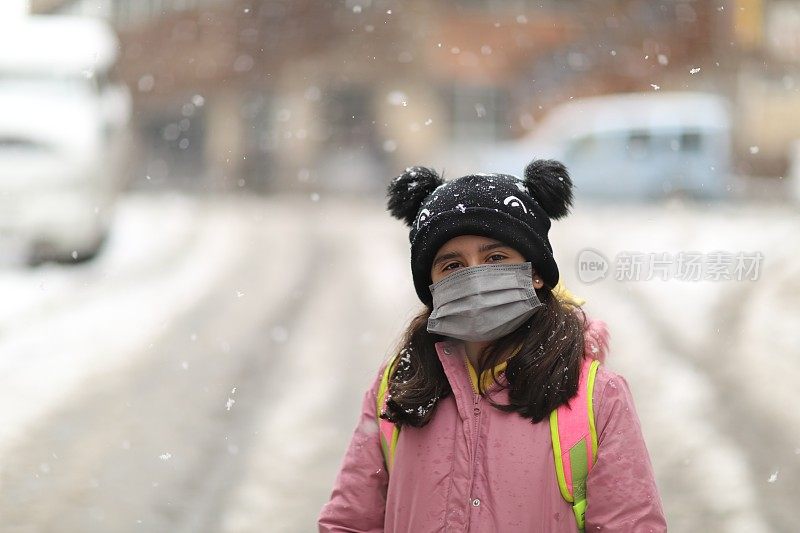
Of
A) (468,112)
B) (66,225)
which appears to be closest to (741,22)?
(468,112)

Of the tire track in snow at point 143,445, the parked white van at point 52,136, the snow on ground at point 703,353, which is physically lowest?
the snow on ground at point 703,353

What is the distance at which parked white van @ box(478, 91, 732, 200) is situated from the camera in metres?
17.2

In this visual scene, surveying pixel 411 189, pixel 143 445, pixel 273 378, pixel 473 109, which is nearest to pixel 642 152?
pixel 473 109

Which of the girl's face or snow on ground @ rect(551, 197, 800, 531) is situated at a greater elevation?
the girl's face

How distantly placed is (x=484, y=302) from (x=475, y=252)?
0.12 metres

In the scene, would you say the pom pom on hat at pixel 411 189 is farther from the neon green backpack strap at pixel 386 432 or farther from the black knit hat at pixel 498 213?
the neon green backpack strap at pixel 386 432

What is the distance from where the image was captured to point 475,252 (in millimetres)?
1963

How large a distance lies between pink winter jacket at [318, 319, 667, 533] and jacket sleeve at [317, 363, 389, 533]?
0.17ft

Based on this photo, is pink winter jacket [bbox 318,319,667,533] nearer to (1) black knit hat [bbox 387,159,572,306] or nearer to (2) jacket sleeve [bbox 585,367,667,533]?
(2) jacket sleeve [bbox 585,367,667,533]

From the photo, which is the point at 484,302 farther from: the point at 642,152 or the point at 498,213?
the point at 642,152

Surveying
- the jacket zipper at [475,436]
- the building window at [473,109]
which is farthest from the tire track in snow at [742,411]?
the building window at [473,109]

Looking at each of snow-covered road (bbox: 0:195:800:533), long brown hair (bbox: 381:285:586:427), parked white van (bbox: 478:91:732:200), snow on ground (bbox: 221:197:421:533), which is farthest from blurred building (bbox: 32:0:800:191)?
long brown hair (bbox: 381:285:586:427)

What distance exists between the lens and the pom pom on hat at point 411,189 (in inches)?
→ 81.7

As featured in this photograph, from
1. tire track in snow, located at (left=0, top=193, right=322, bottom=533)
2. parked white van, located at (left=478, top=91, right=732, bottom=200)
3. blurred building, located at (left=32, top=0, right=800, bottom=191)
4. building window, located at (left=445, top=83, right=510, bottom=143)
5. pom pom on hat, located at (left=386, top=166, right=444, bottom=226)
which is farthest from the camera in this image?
building window, located at (left=445, top=83, right=510, bottom=143)
